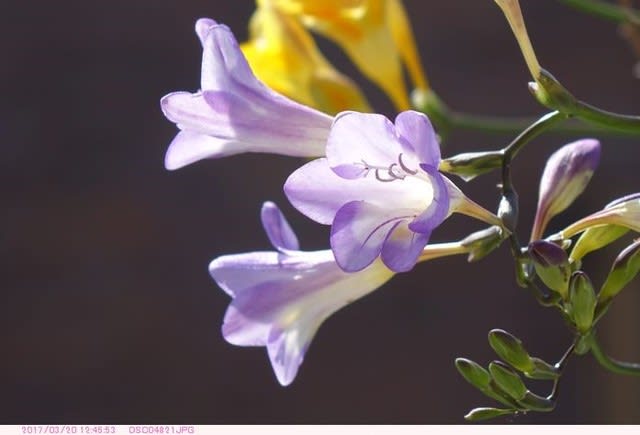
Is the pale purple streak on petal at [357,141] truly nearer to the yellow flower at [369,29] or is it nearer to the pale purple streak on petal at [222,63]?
the pale purple streak on petal at [222,63]

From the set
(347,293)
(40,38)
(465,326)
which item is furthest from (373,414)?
(347,293)

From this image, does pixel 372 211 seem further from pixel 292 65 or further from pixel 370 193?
pixel 292 65

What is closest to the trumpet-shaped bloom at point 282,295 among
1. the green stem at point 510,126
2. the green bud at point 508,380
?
the green bud at point 508,380

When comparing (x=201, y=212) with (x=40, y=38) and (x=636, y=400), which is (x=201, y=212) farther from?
(x=636, y=400)

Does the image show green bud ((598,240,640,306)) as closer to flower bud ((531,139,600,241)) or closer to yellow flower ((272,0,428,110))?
flower bud ((531,139,600,241))

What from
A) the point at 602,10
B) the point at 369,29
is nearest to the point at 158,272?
the point at 369,29
